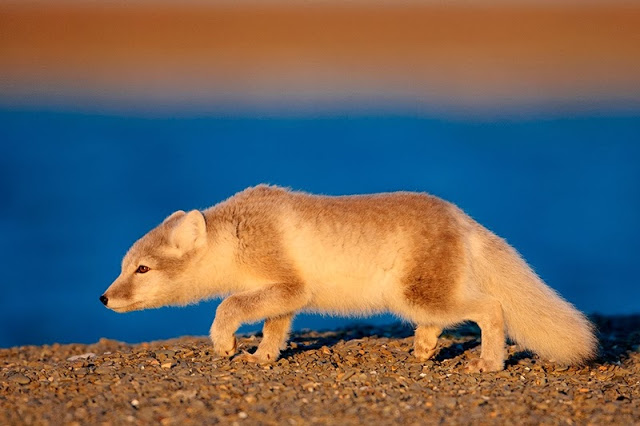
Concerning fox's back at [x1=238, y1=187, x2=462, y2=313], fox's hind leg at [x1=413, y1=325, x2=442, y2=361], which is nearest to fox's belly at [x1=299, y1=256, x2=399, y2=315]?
fox's back at [x1=238, y1=187, x2=462, y2=313]

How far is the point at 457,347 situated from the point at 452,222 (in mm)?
1572

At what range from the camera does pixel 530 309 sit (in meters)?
8.20

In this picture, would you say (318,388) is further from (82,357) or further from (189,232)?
(82,357)

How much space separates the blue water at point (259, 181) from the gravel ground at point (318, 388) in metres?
5.85

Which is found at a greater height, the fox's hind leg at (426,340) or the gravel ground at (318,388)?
the fox's hind leg at (426,340)

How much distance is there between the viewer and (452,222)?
8.16 meters

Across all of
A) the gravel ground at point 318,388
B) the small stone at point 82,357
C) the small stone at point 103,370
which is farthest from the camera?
the small stone at point 82,357

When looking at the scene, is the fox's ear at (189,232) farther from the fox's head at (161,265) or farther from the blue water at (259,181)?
the blue water at (259,181)

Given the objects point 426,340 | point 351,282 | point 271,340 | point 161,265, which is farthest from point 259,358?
point 426,340

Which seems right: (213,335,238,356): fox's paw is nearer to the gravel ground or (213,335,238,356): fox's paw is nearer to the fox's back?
the gravel ground

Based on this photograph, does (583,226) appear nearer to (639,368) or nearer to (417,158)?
(417,158)

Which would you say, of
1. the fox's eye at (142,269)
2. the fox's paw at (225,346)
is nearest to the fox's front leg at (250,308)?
the fox's paw at (225,346)

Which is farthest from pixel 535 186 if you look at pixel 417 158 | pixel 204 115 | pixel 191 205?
pixel 204 115

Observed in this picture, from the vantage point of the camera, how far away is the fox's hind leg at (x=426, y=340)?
8.41 m
